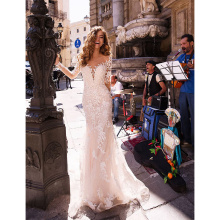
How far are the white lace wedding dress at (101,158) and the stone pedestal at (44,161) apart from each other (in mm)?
279

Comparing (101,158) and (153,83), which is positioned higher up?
(153,83)

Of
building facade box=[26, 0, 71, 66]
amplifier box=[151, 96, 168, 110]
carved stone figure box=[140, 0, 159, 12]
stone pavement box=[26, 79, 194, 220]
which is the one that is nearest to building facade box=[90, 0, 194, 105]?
carved stone figure box=[140, 0, 159, 12]

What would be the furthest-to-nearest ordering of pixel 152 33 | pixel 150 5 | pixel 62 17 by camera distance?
pixel 62 17 < pixel 150 5 < pixel 152 33

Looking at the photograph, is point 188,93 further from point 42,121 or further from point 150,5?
point 150,5

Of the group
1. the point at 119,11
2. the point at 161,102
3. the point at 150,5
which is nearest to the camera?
the point at 161,102

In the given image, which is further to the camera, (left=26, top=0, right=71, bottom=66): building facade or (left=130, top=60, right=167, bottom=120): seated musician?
(left=26, top=0, right=71, bottom=66): building facade

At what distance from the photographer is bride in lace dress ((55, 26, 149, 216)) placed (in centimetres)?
243

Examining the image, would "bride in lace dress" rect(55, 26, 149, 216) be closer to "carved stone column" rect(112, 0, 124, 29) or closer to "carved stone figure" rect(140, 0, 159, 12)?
"carved stone figure" rect(140, 0, 159, 12)

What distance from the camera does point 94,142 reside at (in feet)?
8.31

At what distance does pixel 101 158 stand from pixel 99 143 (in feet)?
0.58

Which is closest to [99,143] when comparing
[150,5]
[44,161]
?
[44,161]

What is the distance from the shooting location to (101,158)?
8.20 feet

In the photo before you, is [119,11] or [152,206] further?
[119,11]

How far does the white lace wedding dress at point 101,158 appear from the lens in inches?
95.2
